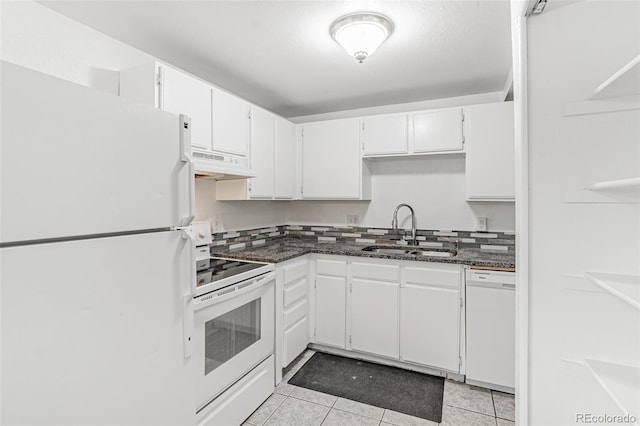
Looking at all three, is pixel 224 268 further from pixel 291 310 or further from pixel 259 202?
pixel 259 202

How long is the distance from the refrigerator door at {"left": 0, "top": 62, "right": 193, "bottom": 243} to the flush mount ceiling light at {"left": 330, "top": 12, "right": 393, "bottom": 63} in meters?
1.09

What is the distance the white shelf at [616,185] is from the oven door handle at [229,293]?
1.65m

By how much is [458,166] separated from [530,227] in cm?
210

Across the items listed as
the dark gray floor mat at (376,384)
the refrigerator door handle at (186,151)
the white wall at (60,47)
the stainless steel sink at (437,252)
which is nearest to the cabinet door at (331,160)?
the stainless steel sink at (437,252)

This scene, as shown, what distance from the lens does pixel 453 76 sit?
251 cm

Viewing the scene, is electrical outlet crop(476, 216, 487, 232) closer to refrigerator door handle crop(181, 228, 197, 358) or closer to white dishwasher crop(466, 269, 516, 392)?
white dishwasher crop(466, 269, 516, 392)

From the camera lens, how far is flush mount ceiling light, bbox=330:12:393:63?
169 cm

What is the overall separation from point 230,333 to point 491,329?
5.94 ft

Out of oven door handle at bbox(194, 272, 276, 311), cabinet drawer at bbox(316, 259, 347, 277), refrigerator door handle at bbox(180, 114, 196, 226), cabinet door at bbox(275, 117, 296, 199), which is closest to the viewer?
refrigerator door handle at bbox(180, 114, 196, 226)

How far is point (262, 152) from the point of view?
108 inches

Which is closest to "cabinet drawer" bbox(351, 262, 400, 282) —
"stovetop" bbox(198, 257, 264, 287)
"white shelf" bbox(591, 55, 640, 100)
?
"stovetop" bbox(198, 257, 264, 287)

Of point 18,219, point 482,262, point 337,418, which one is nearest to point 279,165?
point 482,262

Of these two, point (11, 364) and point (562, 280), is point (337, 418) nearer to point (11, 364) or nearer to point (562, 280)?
point (562, 280)

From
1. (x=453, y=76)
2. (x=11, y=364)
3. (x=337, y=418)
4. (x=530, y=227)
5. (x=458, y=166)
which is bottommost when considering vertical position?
(x=337, y=418)
